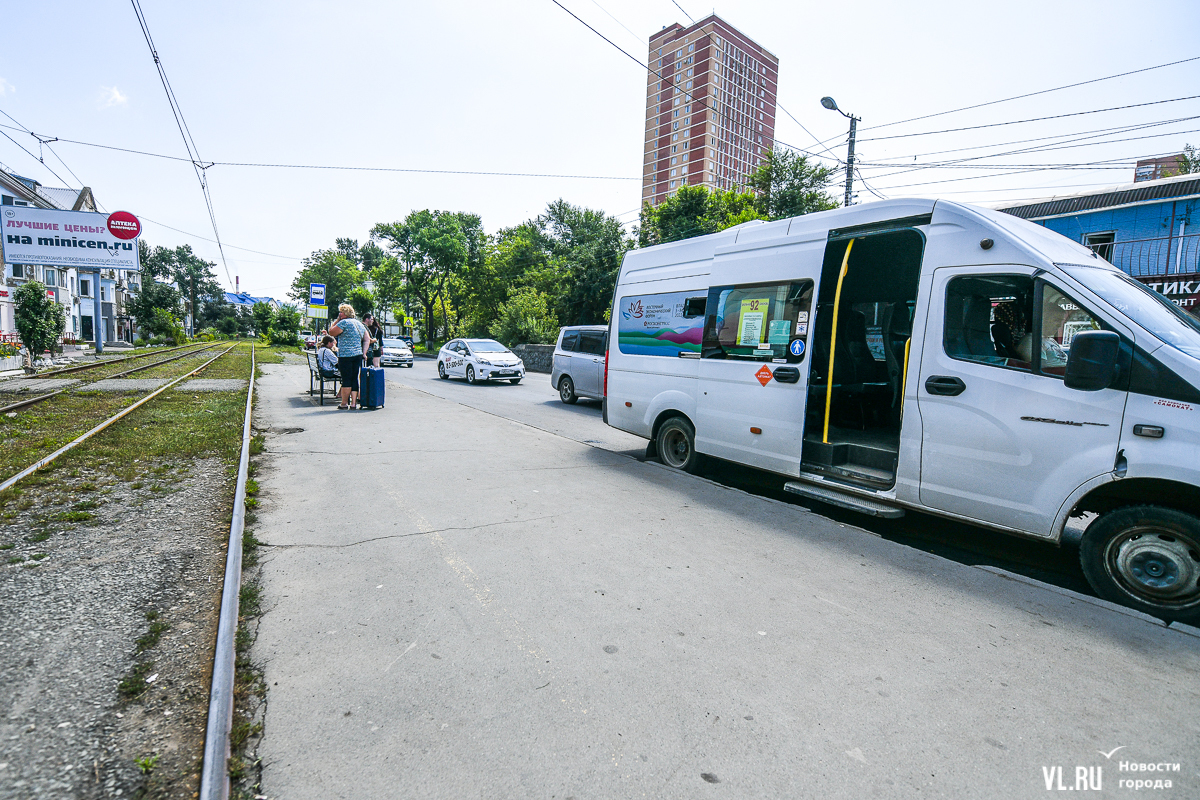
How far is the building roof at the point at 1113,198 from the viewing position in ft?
51.0

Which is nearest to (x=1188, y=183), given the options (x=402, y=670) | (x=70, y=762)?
(x=402, y=670)

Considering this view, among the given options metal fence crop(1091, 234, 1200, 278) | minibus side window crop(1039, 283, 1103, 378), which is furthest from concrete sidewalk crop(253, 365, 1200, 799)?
metal fence crop(1091, 234, 1200, 278)

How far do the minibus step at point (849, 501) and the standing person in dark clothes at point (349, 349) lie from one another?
8686 millimetres

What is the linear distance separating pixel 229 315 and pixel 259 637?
115 meters

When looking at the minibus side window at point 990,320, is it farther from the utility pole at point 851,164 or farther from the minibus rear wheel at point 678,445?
the utility pole at point 851,164

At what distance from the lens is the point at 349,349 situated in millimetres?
11297

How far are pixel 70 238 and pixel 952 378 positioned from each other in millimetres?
39308

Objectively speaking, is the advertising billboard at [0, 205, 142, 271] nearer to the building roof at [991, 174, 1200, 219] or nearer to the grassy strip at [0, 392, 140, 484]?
the grassy strip at [0, 392, 140, 484]

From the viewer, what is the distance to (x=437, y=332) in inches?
2586

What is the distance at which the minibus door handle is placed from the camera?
4266mm

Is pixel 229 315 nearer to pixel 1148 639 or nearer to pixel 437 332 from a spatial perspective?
pixel 437 332

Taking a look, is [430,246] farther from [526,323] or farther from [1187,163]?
→ [1187,163]

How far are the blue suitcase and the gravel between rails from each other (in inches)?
267

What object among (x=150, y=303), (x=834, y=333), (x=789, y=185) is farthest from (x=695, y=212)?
(x=150, y=303)
